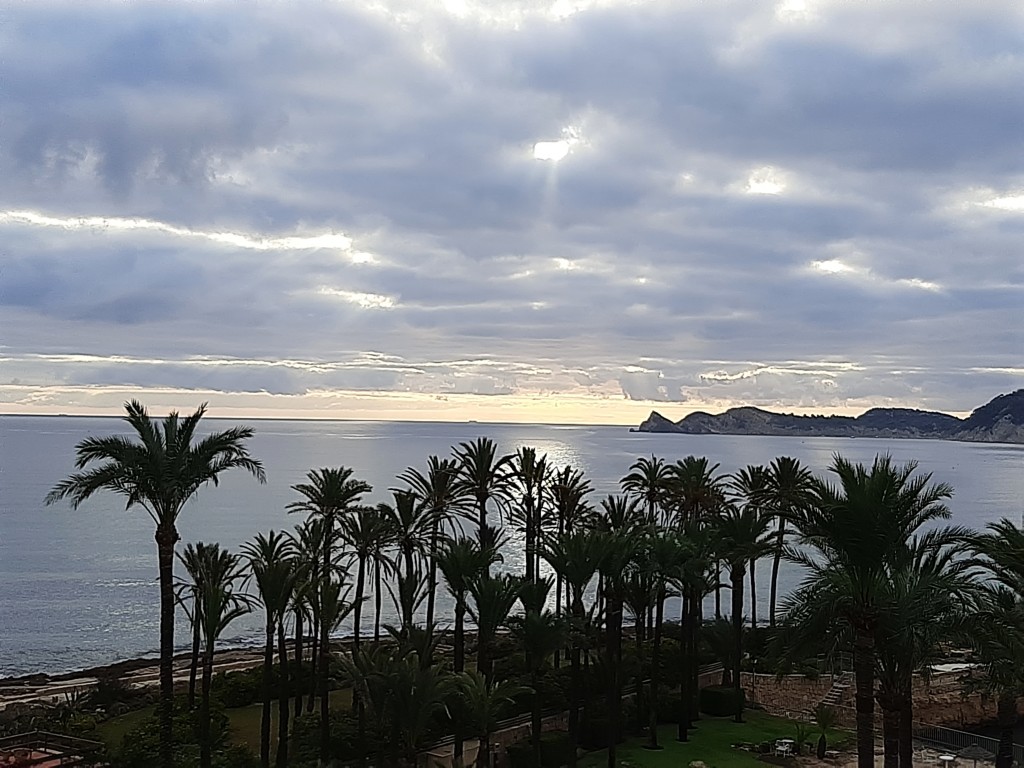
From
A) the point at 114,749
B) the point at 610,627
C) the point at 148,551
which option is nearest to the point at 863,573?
the point at 610,627

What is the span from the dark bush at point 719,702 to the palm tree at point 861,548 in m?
17.2

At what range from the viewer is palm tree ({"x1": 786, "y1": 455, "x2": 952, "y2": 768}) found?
640 inches

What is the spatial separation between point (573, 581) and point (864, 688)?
1027 cm

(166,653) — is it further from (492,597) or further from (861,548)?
(861,548)

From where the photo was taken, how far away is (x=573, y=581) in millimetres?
25938

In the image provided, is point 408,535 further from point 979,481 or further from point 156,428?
point 979,481

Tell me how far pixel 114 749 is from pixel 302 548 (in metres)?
7.27

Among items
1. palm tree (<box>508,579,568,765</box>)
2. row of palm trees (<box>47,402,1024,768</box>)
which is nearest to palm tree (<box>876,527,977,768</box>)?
row of palm trees (<box>47,402,1024,768</box>)

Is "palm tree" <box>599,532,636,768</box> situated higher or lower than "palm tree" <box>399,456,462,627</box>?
lower

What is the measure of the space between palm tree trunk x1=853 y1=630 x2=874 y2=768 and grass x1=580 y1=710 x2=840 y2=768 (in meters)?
10.5

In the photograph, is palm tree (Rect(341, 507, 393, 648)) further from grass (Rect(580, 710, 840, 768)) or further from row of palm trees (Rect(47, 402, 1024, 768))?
grass (Rect(580, 710, 840, 768))

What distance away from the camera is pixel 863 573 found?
16312 mm

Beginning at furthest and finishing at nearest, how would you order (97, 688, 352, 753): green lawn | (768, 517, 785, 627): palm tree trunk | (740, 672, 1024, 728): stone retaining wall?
(740, 672, 1024, 728): stone retaining wall, (97, 688, 352, 753): green lawn, (768, 517, 785, 627): palm tree trunk

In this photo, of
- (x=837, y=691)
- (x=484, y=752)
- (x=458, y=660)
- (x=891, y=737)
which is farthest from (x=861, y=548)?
(x=837, y=691)
